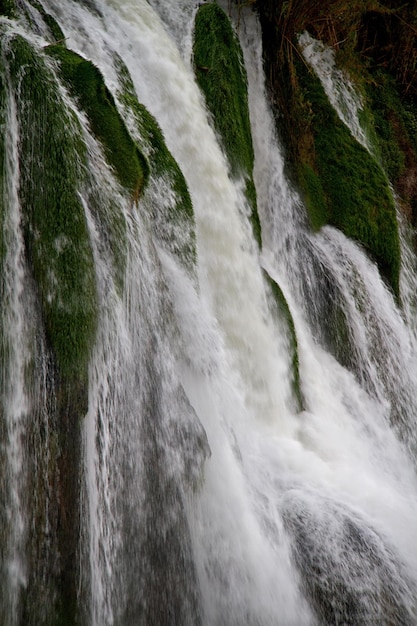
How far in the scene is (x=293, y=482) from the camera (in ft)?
11.9

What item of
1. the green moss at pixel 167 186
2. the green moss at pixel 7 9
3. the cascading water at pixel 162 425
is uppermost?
the green moss at pixel 7 9

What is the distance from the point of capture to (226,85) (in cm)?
505

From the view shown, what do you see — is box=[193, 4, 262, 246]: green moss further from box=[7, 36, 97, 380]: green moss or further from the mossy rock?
box=[7, 36, 97, 380]: green moss

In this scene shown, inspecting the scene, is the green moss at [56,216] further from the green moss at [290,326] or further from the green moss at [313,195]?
the green moss at [313,195]

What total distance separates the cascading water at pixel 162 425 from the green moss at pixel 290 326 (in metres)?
0.05

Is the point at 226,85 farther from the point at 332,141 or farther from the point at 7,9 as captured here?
the point at 7,9

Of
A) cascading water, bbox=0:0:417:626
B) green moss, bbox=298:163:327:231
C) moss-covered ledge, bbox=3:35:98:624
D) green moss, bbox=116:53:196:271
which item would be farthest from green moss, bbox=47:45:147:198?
green moss, bbox=298:163:327:231

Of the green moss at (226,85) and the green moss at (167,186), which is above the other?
the green moss at (226,85)

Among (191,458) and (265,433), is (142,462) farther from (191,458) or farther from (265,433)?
(265,433)

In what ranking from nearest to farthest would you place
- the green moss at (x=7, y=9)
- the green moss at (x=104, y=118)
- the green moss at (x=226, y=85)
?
the green moss at (x=104, y=118) < the green moss at (x=7, y=9) < the green moss at (x=226, y=85)

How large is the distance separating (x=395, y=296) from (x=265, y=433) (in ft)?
6.45

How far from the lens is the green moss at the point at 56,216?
114 inches

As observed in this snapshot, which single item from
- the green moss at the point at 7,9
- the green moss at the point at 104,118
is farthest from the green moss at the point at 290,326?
the green moss at the point at 7,9

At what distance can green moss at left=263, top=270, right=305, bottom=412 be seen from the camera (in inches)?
176
